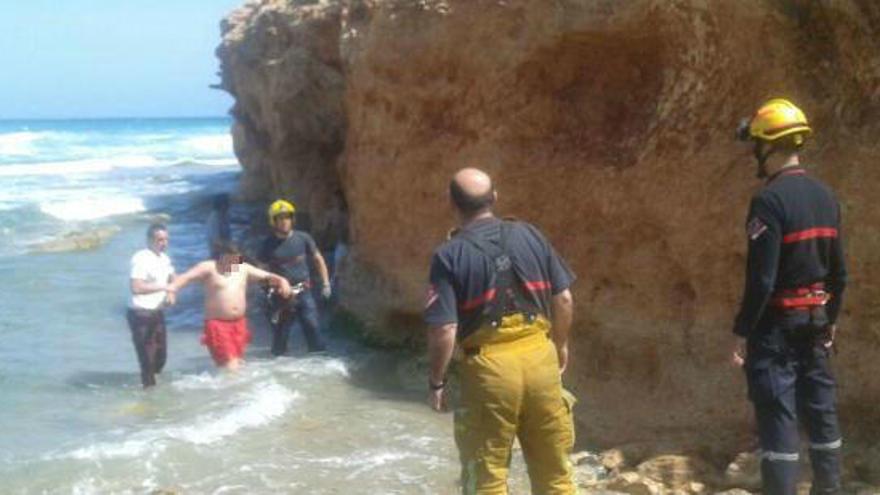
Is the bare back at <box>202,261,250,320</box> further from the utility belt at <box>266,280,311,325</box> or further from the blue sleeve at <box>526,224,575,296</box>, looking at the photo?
the blue sleeve at <box>526,224,575,296</box>

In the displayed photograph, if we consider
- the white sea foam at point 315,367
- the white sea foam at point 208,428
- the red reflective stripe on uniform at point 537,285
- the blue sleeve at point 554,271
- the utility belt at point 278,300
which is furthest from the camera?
the utility belt at point 278,300

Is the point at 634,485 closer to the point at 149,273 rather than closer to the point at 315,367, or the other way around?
the point at 315,367

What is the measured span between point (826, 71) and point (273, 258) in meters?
5.27

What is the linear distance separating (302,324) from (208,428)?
7.86ft

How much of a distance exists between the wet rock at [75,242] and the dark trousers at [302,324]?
1023cm

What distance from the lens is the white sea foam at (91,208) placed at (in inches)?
1040

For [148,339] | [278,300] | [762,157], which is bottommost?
[148,339]

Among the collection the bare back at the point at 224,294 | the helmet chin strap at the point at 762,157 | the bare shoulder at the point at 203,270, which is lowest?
the bare back at the point at 224,294

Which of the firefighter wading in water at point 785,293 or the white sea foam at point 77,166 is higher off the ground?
the firefighter wading in water at point 785,293

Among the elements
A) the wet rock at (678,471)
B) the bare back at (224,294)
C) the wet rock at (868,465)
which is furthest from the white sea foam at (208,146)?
the wet rock at (868,465)

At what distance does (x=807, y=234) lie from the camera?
4645mm

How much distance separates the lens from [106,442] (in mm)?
7992

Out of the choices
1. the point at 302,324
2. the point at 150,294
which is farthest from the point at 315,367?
the point at 150,294

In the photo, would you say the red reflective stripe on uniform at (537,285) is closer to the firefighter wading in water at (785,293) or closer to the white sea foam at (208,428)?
the firefighter wading in water at (785,293)
